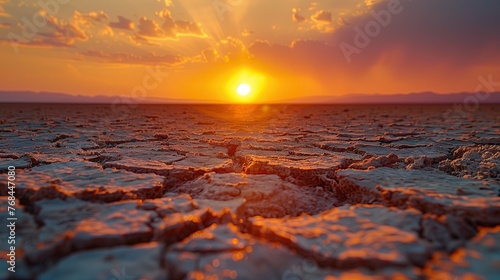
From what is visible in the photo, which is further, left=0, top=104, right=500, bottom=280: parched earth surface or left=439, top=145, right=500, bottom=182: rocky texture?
left=439, top=145, right=500, bottom=182: rocky texture

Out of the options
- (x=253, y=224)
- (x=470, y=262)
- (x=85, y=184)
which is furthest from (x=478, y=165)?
(x=85, y=184)

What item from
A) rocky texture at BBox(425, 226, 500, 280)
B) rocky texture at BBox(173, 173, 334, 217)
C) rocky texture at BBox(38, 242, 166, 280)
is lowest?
rocky texture at BBox(173, 173, 334, 217)

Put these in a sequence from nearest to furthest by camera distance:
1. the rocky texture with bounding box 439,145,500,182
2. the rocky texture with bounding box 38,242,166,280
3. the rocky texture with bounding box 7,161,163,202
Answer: the rocky texture with bounding box 38,242,166,280, the rocky texture with bounding box 7,161,163,202, the rocky texture with bounding box 439,145,500,182

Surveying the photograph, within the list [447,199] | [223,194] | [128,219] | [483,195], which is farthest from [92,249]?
[483,195]

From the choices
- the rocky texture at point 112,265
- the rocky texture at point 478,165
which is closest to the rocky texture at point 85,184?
the rocky texture at point 112,265

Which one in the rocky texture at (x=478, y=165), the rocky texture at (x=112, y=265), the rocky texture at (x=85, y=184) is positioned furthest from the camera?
the rocky texture at (x=478, y=165)

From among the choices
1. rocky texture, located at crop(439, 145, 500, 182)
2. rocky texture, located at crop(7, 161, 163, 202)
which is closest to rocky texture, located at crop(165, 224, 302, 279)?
rocky texture, located at crop(7, 161, 163, 202)

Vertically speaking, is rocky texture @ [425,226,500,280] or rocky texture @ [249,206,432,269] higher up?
rocky texture @ [249,206,432,269]

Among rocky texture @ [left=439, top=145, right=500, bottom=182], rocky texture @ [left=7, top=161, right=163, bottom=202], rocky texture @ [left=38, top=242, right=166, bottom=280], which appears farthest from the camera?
rocky texture @ [left=439, top=145, right=500, bottom=182]

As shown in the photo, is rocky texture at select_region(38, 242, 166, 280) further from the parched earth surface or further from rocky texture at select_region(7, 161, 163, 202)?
rocky texture at select_region(7, 161, 163, 202)

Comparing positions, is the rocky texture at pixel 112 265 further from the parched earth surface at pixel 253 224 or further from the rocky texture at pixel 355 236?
the rocky texture at pixel 355 236

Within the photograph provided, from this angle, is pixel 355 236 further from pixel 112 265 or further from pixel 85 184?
pixel 85 184

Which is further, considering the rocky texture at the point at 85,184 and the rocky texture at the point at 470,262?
the rocky texture at the point at 85,184
